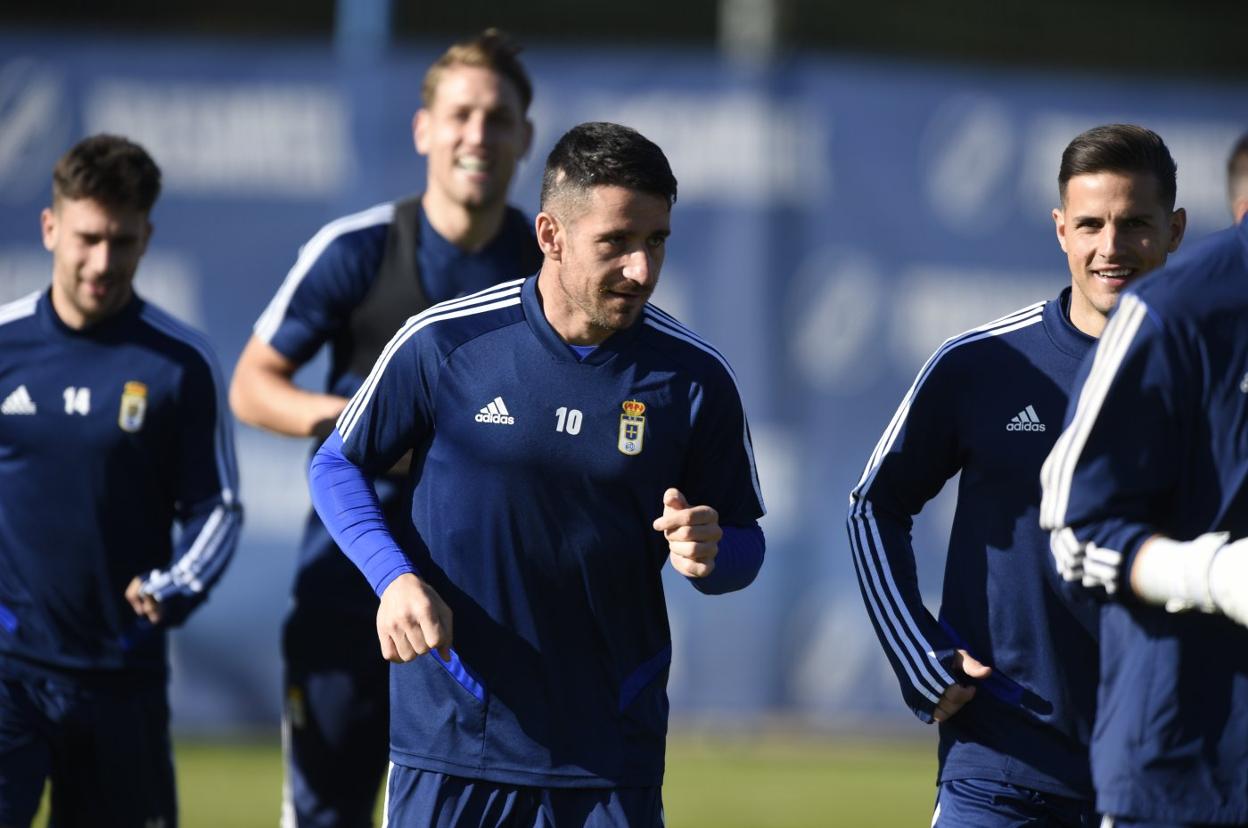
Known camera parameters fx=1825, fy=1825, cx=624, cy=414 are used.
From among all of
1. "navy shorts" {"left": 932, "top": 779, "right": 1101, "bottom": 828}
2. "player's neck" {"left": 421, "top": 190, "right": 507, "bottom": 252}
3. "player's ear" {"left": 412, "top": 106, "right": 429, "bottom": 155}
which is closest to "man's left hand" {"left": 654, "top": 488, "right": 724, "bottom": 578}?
"navy shorts" {"left": 932, "top": 779, "right": 1101, "bottom": 828}

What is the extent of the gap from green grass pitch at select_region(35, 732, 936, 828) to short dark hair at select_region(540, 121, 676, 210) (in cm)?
505

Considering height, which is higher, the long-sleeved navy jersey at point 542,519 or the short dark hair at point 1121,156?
the short dark hair at point 1121,156

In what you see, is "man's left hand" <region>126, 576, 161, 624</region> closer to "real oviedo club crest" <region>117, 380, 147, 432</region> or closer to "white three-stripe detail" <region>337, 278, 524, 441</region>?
"real oviedo club crest" <region>117, 380, 147, 432</region>

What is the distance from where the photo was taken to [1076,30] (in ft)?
A: 43.2

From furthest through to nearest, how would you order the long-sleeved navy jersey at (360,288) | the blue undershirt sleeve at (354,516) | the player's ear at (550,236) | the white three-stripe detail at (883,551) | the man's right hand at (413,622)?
the long-sleeved navy jersey at (360,288) < the white three-stripe detail at (883,551) < the player's ear at (550,236) < the blue undershirt sleeve at (354,516) < the man's right hand at (413,622)

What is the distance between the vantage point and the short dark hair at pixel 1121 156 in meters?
4.55

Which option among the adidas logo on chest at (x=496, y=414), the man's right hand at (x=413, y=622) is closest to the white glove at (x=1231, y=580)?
the man's right hand at (x=413, y=622)

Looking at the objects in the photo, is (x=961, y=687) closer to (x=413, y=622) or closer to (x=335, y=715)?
(x=413, y=622)

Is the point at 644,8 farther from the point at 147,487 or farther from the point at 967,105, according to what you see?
the point at 147,487

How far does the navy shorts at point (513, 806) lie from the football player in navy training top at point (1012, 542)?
804 millimetres

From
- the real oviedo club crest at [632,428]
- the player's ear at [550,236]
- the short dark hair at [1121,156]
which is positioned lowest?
the real oviedo club crest at [632,428]

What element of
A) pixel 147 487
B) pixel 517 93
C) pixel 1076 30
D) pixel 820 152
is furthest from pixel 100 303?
pixel 1076 30

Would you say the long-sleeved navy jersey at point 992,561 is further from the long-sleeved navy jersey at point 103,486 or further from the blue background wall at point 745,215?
the blue background wall at point 745,215

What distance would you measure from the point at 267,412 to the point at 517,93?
134cm
